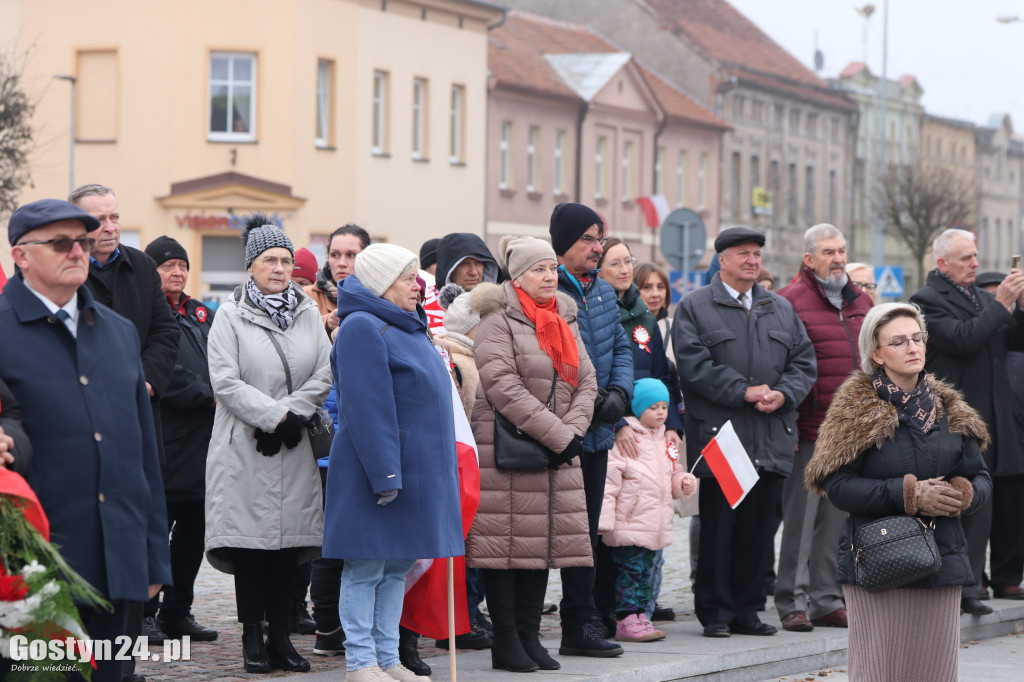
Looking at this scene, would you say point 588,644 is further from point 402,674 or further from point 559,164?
point 559,164

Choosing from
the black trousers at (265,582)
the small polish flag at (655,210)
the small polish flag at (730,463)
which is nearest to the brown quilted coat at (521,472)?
the black trousers at (265,582)

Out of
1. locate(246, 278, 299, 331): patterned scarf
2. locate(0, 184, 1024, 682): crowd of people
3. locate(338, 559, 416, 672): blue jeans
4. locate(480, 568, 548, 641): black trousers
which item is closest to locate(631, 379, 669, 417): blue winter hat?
locate(0, 184, 1024, 682): crowd of people

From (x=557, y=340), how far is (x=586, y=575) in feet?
4.16

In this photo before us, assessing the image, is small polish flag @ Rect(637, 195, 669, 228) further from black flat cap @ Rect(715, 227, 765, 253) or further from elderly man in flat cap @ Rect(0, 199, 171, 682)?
elderly man in flat cap @ Rect(0, 199, 171, 682)

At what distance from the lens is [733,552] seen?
995cm

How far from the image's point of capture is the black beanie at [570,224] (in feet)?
30.1

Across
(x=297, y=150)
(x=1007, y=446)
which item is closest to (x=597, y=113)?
(x=297, y=150)

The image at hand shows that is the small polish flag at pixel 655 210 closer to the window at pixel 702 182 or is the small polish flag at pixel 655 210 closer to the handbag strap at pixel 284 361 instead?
the window at pixel 702 182

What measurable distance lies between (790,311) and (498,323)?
7.62 feet

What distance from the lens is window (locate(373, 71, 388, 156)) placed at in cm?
4188

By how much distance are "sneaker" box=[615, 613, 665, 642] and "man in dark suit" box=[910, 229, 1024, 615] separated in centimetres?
257

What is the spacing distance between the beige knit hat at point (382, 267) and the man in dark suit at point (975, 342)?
15.1 feet

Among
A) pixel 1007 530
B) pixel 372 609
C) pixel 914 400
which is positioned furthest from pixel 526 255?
pixel 1007 530

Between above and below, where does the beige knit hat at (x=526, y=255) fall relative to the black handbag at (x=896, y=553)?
above
